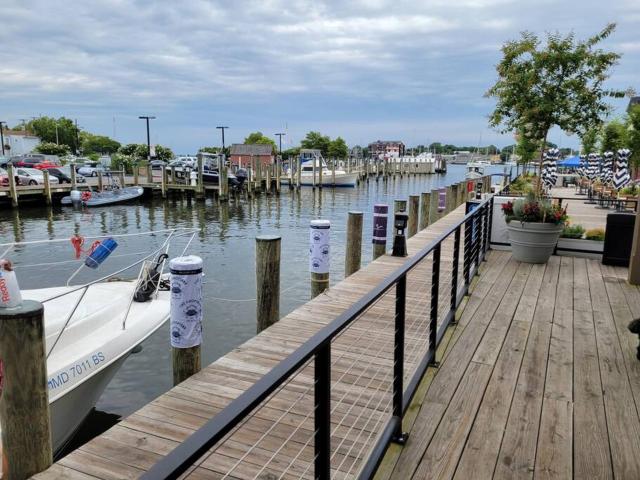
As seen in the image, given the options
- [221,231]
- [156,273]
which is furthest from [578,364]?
[221,231]

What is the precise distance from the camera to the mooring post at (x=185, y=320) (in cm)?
458

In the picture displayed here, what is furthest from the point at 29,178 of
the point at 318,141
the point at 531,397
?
the point at 318,141

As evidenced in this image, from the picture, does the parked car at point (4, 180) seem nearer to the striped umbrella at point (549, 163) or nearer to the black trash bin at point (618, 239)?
the striped umbrella at point (549, 163)

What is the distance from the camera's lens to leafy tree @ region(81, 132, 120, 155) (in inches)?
4262

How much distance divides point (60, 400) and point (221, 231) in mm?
17045

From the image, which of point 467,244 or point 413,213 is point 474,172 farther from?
point 467,244

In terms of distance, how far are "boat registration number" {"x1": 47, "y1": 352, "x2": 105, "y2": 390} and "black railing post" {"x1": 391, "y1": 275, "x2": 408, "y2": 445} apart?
134 inches

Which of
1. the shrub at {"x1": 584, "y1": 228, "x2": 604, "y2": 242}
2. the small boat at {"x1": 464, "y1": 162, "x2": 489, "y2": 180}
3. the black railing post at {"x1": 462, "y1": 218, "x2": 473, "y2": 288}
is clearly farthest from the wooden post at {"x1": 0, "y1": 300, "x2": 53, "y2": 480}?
the small boat at {"x1": 464, "y1": 162, "x2": 489, "y2": 180}

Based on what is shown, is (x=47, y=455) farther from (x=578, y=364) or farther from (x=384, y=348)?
(x=578, y=364)

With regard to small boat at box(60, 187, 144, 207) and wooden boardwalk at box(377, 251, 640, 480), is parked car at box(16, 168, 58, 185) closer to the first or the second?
small boat at box(60, 187, 144, 207)

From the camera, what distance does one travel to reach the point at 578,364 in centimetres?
409

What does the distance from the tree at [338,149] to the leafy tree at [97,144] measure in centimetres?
4981

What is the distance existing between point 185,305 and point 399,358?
2.42 meters

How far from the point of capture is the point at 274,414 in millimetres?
3562
